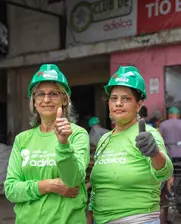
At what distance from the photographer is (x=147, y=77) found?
9742 millimetres

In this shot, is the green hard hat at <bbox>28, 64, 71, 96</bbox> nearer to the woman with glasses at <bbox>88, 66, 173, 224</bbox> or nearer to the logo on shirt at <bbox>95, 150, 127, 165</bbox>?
the woman with glasses at <bbox>88, 66, 173, 224</bbox>

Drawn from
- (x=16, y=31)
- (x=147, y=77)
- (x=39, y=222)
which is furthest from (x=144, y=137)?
(x=16, y=31)

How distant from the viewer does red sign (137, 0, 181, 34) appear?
30.6 ft

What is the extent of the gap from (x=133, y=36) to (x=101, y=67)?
190 centimetres

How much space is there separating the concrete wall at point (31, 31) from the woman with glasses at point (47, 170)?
8.97 meters

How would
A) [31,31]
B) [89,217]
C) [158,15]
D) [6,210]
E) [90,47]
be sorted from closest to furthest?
[89,217] → [6,210] → [158,15] → [90,47] → [31,31]

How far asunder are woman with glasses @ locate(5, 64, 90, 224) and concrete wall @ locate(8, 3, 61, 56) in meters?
8.97

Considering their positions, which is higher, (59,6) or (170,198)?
(59,6)

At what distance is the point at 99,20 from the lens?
10695 millimetres

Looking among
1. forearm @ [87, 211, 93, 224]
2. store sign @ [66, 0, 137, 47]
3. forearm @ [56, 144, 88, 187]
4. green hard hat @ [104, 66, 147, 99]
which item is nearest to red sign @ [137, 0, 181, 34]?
store sign @ [66, 0, 137, 47]

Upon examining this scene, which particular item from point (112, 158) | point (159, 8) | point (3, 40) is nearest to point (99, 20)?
point (159, 8)

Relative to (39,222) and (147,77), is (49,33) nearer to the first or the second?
(147,77)

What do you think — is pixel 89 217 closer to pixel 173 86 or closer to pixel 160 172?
pixel 160 172

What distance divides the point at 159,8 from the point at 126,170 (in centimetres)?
784
